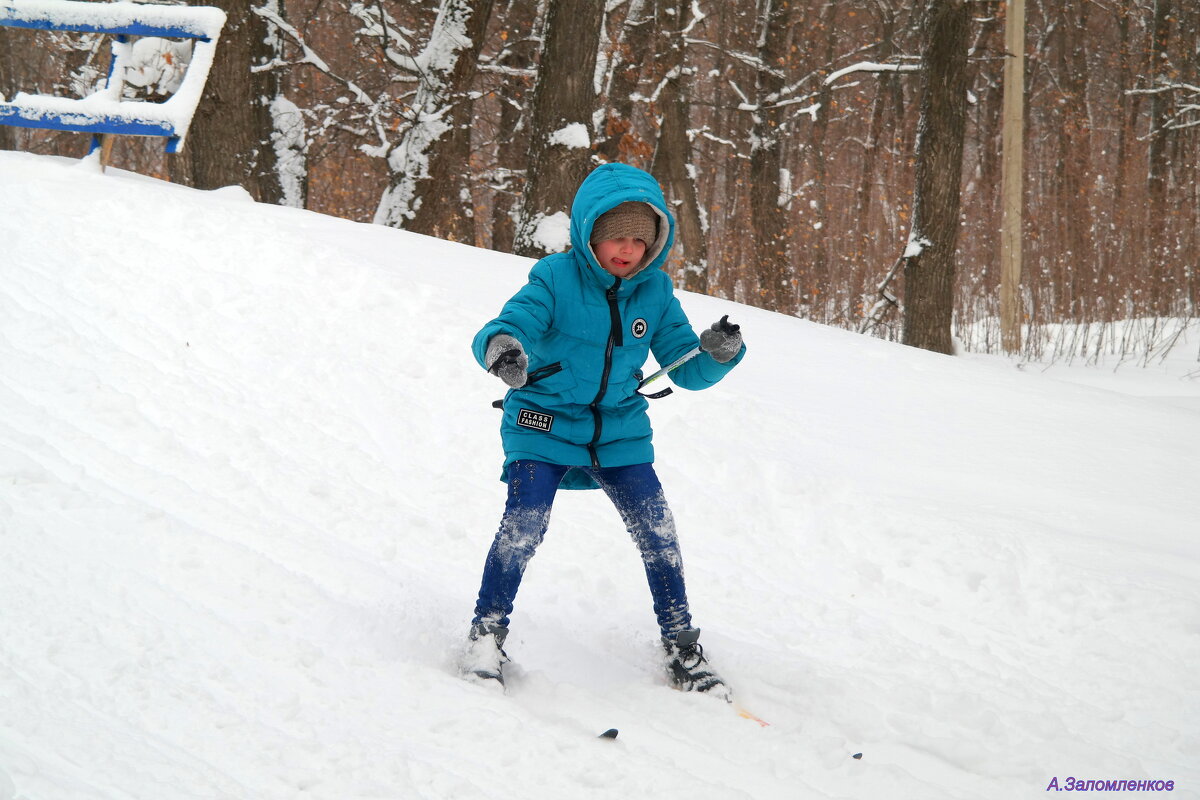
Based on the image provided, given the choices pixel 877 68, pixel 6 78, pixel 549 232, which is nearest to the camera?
pixel 549 232

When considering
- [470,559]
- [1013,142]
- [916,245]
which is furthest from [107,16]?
[1013,142]

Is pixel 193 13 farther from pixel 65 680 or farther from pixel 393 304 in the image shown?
pixel 65 680

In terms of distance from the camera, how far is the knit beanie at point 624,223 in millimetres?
2873

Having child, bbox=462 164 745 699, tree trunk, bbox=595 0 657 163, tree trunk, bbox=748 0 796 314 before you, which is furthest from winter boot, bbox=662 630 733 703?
tree trunk, bbox=748 0 796 314

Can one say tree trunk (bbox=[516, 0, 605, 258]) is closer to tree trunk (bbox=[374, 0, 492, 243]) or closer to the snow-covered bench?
tree trunk (bbox=[374, 0, 492, 243])

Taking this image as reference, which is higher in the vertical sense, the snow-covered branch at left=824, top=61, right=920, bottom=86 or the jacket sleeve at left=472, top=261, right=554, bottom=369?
the snow-covered branch at left=824, top=61, right=920, bottom=86

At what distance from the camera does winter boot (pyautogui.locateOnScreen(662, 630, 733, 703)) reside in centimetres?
289

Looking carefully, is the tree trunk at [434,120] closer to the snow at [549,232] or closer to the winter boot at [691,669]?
the snow at [549,232]

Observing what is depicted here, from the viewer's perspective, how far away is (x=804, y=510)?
421cm

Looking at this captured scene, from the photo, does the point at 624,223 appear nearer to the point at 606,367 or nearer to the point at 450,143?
the point at 606,367

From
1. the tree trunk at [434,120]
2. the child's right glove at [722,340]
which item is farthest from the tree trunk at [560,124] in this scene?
the child's right glove at [722,340]

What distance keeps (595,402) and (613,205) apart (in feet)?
1.87

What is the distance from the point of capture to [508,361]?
102 inches

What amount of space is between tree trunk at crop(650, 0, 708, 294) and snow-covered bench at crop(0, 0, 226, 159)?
7501 mm
